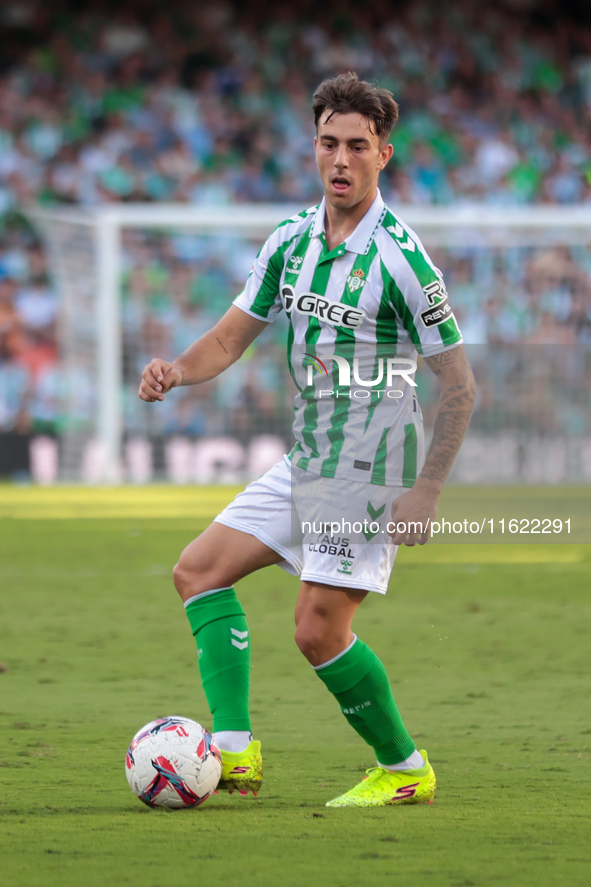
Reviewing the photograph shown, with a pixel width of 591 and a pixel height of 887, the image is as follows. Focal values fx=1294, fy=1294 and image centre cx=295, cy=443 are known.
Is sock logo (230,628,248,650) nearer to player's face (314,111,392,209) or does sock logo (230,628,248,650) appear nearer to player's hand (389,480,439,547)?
player's hand (389,480,439,547)

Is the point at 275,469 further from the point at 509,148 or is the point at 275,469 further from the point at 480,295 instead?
the point at 509,148

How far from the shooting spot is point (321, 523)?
361 centimetres

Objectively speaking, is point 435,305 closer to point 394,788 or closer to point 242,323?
point 242,323

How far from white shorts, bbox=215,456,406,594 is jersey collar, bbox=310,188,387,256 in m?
0.66

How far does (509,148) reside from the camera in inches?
708

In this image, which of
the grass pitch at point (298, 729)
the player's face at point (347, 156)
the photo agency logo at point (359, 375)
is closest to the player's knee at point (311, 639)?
the grass pitch at point (298, 729)

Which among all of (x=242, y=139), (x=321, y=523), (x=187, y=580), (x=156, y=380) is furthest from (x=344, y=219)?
(x=242, y=139)

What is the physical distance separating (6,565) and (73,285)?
260 inches

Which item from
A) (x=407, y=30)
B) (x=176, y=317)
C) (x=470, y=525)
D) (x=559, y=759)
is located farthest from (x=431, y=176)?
(x=559, y=759)

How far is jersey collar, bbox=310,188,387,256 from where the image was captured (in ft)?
11.9

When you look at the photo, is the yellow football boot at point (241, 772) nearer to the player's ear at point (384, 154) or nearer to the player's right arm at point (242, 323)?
the player's right arm at point (242, 323)

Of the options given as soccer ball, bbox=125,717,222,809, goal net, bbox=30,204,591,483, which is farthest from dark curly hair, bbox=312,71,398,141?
goal net, bbox=30,204,591,483

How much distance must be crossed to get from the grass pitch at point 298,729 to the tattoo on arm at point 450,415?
36.8 inches

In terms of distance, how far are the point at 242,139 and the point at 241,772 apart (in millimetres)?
A: 15229
